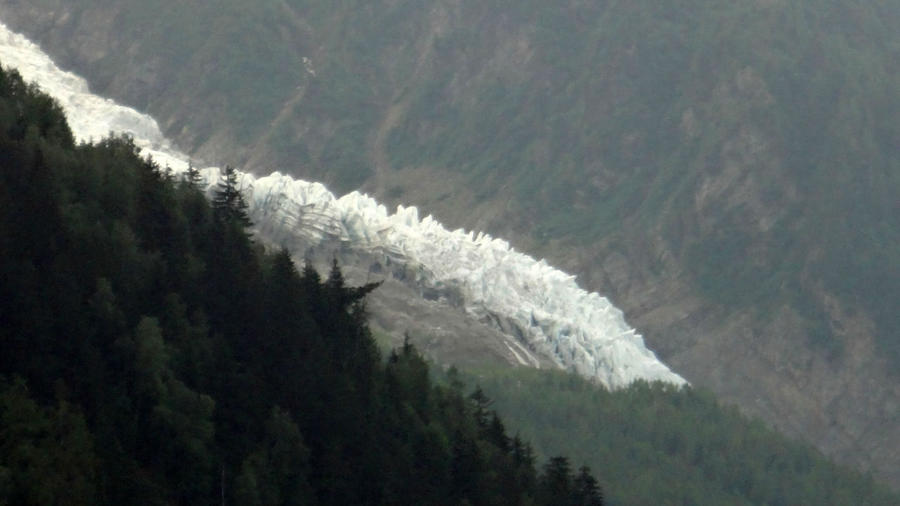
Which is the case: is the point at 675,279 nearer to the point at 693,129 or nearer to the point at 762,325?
the point at 762,325

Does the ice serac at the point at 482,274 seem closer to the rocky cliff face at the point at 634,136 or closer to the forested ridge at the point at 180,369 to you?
the rocky cliff face at the point at 634,136

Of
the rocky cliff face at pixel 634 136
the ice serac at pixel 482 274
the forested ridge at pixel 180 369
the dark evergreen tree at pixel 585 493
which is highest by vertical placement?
the rocky cliff face at pixel 634 136

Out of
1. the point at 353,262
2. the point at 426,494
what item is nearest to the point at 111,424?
the point at 426,494

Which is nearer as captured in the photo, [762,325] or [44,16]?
[762,325]

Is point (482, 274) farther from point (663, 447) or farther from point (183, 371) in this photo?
point (183, 371)

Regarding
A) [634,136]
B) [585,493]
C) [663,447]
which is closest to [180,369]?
[585,493]

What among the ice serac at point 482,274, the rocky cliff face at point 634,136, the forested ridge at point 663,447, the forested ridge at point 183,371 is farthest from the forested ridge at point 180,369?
the rocky cliff face at point 634,136
